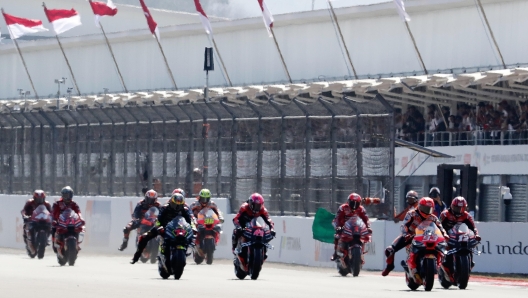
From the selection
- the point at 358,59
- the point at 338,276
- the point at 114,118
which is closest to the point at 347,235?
the point at 338,276

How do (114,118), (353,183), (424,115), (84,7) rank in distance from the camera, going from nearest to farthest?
(353,183), (114,118), (424,115), (84,7)

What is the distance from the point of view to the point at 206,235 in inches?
1032

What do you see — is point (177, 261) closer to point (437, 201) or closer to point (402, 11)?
point (437, 201)

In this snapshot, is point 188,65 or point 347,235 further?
point 188,65

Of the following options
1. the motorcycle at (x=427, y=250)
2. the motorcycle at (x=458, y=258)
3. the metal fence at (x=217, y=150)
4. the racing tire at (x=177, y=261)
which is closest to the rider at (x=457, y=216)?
the motorcycle at (x=458, y=258)

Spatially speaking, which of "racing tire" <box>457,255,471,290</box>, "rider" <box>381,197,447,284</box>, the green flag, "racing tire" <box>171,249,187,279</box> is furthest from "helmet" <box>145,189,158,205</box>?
"racing tire" <box>457,255,471,290</box>

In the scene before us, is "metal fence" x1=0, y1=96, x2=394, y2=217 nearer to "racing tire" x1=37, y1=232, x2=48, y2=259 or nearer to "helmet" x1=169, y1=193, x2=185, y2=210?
"racing tire" x1=37, y1=232, x2=48, y2=259

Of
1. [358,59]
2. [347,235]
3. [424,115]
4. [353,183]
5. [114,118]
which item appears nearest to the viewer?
[347,235]

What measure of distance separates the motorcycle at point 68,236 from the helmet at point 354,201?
18.2ft

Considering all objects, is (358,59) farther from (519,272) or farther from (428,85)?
(519,272)

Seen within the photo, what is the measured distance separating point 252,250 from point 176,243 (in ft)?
4.41

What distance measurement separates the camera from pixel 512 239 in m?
24.1

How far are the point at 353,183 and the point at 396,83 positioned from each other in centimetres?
861

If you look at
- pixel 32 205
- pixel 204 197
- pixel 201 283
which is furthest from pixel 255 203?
pixel 32 205
